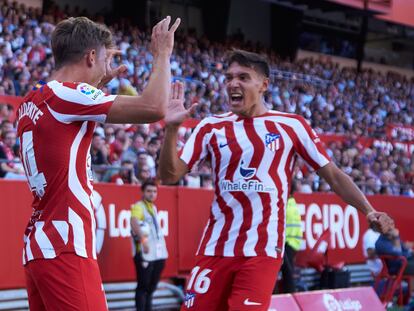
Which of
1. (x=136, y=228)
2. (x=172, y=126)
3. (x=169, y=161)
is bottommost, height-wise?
(x=136, y=228)

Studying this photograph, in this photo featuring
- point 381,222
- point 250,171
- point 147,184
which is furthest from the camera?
point 147,184

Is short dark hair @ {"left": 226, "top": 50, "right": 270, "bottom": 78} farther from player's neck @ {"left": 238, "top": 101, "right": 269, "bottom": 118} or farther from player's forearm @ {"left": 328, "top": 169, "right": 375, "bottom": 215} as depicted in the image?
player's forearm @ {"left": 328, "top": 169, "right": 375, "bottom": 215}

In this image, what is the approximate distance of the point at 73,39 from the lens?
4309mm

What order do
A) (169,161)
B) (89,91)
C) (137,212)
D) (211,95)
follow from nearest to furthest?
(89,91) < (169,161) < (137,212) < (211,95)

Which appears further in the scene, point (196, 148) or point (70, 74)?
point (196, 148)

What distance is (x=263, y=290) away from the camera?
18.6 feet

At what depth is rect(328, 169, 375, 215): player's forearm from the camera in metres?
5.87

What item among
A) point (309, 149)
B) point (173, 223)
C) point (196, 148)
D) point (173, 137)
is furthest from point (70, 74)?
point (173, 223)

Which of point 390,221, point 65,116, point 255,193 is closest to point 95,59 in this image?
point 65,116

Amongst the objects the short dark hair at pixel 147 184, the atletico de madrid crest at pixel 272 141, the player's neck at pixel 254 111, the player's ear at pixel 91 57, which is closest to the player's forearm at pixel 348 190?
the atletico de madrid crest at pixel 272 141

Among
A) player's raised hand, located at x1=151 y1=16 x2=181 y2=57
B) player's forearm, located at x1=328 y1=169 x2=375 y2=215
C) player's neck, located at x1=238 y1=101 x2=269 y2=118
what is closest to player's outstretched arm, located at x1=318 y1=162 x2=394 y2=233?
player's forearm, located at x1=328 y1=169 x2=375 y2=215

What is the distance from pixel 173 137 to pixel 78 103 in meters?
1.20

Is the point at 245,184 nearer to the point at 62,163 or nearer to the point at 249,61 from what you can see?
the point at 249,61

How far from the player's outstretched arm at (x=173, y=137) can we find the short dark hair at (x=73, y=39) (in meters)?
0.80
